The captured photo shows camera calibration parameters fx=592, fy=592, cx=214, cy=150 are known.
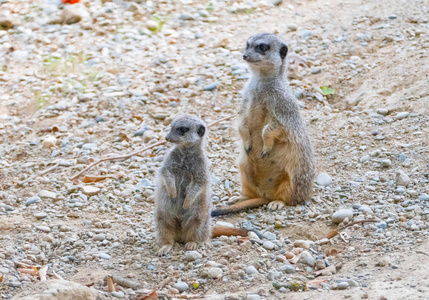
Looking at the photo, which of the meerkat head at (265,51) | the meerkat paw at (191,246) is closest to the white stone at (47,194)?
the meerkat paw at (191,246)

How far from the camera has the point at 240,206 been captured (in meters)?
4.46

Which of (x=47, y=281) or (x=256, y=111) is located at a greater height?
(x=256, y=111)

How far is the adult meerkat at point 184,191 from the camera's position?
12.4 feet

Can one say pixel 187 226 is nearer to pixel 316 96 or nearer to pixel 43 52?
pixel 316 96

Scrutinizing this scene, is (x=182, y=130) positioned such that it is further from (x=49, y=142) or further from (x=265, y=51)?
(x=49, y=142)

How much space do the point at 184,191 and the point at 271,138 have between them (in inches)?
39.9

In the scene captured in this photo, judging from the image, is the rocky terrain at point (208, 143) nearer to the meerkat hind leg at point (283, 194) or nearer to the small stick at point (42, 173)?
the small stick at point (42, 173)

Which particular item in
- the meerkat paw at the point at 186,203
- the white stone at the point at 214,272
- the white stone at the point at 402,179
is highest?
the meerkat paw at the point at 186,203

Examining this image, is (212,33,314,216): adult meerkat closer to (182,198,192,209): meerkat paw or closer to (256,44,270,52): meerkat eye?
(256,44,270,52): meerkat eye

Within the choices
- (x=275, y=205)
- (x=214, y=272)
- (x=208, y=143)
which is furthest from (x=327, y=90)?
(x=214, y=272)

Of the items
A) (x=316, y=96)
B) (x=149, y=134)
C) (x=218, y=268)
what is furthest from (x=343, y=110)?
(x=218, y=268)

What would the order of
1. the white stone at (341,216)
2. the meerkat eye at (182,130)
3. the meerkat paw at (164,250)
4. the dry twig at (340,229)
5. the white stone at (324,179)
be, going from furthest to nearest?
the white stone at (324,179) < the white stone at (341,216) < the dry twig at (340,229) < the meerkat eye at (182,130) < the meerkat paw at (164,250)

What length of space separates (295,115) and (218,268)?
5.28ft

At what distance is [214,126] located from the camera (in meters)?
5.59
